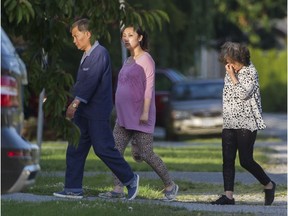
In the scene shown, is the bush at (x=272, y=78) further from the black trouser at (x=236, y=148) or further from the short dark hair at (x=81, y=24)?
the short dark hair at (x=81, y=24)

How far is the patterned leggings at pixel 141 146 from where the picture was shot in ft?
35.2

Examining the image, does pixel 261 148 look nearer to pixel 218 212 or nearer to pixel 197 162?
pixel 197 162

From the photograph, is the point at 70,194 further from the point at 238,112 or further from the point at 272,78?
the point at 272,78

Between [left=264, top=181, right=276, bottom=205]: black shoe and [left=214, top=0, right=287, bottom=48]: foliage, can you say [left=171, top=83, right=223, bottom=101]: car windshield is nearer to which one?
[left=264, top=181, right=276, bottom=205]: black shoe

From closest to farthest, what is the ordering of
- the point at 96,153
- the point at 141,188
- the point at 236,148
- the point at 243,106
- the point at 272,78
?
the point at 96,153 < the point at 243,106 < the point at 236,148 < the point at 141,188 < the point at 272,78

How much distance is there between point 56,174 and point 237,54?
3.55 metres

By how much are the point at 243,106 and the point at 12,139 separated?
469 cm

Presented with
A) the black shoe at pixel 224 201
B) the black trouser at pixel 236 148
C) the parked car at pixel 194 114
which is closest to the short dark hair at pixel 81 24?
the black trouser at pixel 236 148

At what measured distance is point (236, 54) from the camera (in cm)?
1070

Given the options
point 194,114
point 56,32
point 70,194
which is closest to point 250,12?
point 194,114

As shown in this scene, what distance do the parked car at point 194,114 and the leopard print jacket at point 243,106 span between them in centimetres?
1353

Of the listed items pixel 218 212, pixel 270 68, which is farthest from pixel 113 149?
pixel 270 68

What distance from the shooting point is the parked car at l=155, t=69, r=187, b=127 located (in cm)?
2783

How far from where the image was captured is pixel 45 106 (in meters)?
7.95
